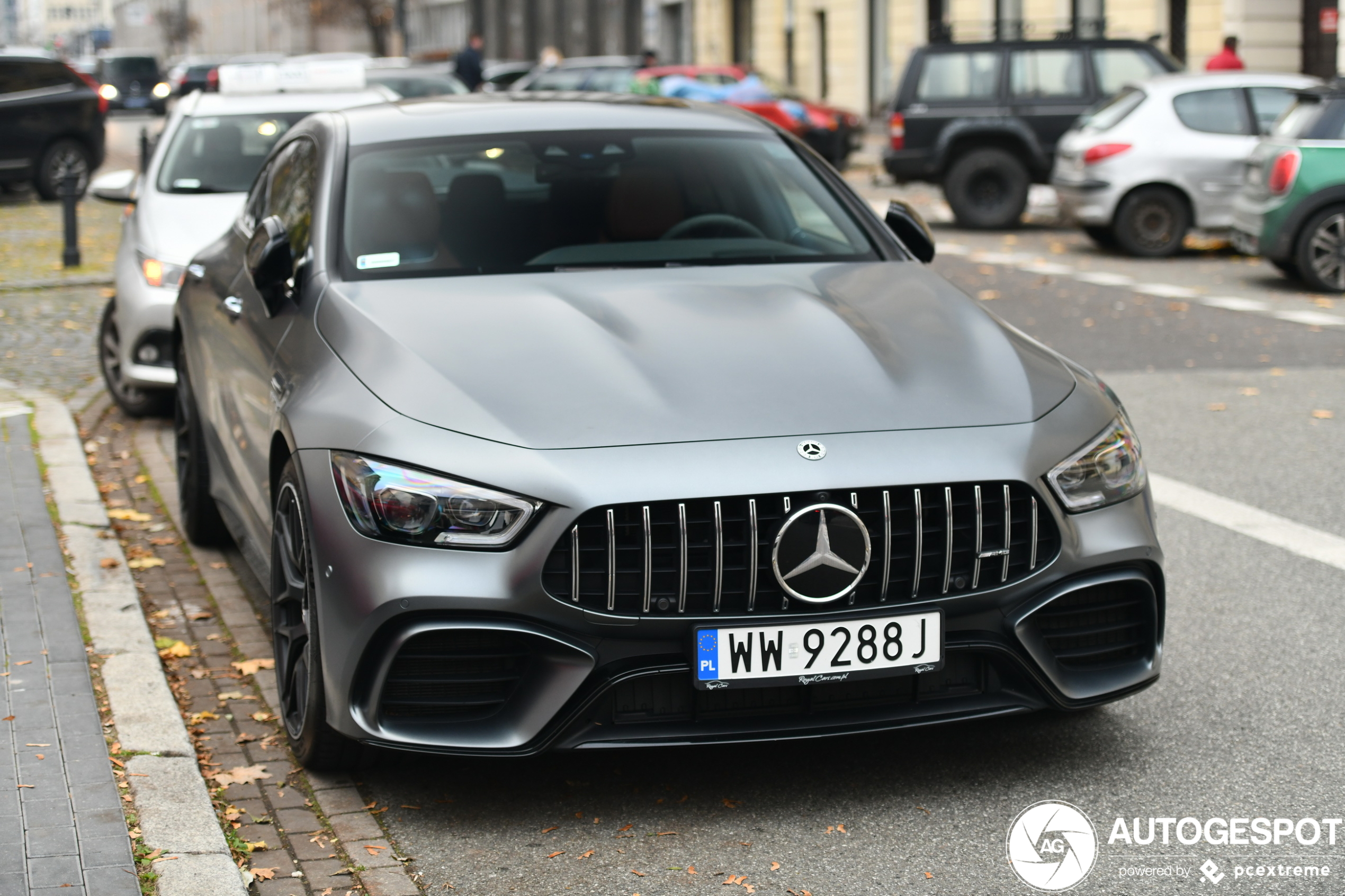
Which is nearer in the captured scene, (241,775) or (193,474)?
(241,775)

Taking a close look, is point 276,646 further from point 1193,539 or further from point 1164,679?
point 1193,539

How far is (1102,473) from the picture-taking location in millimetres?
4047

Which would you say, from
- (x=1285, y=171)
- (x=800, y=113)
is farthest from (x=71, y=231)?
(x=800, y=113)

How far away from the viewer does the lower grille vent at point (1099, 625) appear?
13.1ft

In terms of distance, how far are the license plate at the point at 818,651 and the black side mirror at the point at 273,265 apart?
187 centimetres

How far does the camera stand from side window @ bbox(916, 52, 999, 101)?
62.6 ft

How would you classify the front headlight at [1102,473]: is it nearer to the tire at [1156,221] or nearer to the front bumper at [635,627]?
the front bumper at [635,627]

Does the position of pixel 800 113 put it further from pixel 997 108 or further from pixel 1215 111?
pixel 1215 111

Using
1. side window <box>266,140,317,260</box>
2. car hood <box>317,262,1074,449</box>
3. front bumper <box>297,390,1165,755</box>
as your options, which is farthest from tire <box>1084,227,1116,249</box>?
front bumper <box>297,390,1165,755</box>

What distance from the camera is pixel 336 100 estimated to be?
10609 mm

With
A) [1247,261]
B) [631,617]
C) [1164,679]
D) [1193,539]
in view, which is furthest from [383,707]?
[1247,261]

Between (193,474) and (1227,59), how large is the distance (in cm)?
1886

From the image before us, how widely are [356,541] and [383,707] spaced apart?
1.20 feet

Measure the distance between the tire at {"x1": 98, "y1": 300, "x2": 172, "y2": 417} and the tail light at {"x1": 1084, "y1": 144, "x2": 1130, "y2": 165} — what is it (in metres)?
9.95
